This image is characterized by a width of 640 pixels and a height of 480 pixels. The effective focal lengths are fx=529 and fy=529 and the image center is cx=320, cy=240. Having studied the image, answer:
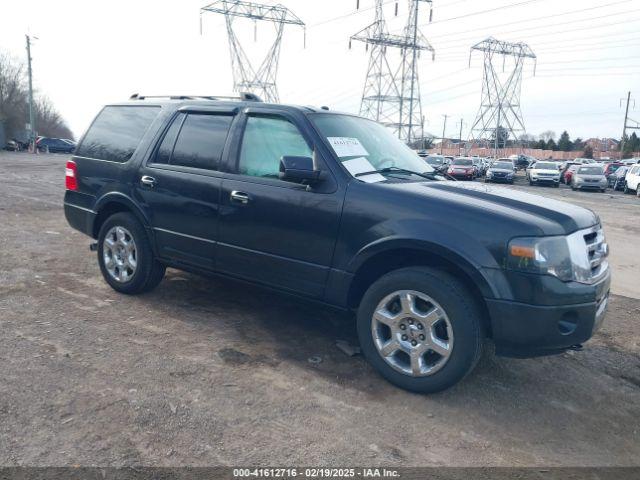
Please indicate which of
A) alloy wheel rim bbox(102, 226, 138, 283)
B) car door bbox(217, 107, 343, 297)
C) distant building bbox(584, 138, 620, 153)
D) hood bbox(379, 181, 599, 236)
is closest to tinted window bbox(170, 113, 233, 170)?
car door bbox(217, 107, 343, 297)

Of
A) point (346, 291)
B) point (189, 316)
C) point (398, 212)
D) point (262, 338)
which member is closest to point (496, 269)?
point (398, 212)

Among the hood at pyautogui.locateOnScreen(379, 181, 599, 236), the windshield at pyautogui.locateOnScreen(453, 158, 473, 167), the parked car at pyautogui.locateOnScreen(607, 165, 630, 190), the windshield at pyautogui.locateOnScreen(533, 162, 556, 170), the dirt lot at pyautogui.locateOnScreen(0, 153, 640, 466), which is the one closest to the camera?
the dirt lot at pyautogui.locateOnScreen(0, 153, 640, 466)

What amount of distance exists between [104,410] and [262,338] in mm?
1490

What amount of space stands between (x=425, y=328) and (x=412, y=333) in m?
0.11

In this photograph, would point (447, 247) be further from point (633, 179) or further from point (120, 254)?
point (633, 179)

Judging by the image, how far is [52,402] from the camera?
3.21 metres

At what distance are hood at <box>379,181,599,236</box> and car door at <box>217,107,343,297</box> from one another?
1.98 ft

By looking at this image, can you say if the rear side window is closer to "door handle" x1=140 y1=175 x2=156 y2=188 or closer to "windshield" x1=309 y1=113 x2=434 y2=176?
"door handle" x1=140 y1=175 x2=156 y2=188

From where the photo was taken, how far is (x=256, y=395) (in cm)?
343

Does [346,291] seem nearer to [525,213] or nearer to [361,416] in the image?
[361,416]

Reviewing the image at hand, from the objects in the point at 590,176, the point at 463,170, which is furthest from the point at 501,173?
the point at 590,176

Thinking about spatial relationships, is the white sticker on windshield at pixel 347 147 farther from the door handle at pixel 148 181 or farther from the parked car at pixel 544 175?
the parked car at pixel 544 175

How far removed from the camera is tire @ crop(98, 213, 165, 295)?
16.5ft

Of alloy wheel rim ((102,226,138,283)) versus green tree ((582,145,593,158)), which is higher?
green tree ((582,145,593,158))
